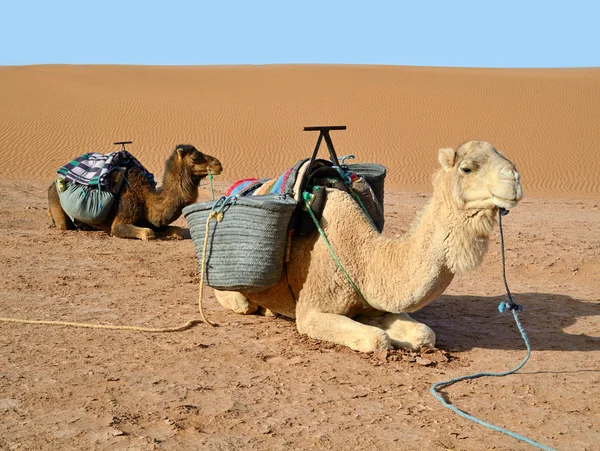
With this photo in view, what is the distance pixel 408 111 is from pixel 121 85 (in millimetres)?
15847

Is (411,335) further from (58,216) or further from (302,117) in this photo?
(302,117)

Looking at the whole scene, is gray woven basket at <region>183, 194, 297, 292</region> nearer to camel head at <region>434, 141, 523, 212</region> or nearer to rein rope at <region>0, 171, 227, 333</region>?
rein rope at <region>0, 171, 227, 333</region>

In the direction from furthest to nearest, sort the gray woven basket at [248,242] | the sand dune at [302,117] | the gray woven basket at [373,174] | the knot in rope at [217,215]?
1. the sand dune at [302,117]
2. the gray woven basket at [373,174]
3. the knot in rope at [217,215]
4. the gray woven basket at [248,242]

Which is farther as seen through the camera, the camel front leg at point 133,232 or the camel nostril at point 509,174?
the camel front leg at point 133,232

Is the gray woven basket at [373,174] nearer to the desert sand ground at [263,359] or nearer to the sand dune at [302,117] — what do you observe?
the desert sand ground at [263,359]

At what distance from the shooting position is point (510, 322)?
249 inches

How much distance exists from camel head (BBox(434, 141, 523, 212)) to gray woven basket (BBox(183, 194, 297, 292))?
1174 mm

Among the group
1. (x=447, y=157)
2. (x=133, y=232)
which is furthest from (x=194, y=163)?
(x=447, y=157)

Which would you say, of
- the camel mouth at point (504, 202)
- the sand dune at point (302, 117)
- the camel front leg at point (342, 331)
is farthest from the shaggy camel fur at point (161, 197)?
the sand dune at point (302, 117)

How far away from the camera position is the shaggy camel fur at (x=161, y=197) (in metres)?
10.2

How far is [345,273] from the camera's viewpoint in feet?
17.6

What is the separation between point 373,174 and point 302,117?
3187cm

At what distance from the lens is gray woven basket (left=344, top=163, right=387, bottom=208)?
6547mm

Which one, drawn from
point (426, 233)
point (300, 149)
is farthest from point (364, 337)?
point (300, 149)
